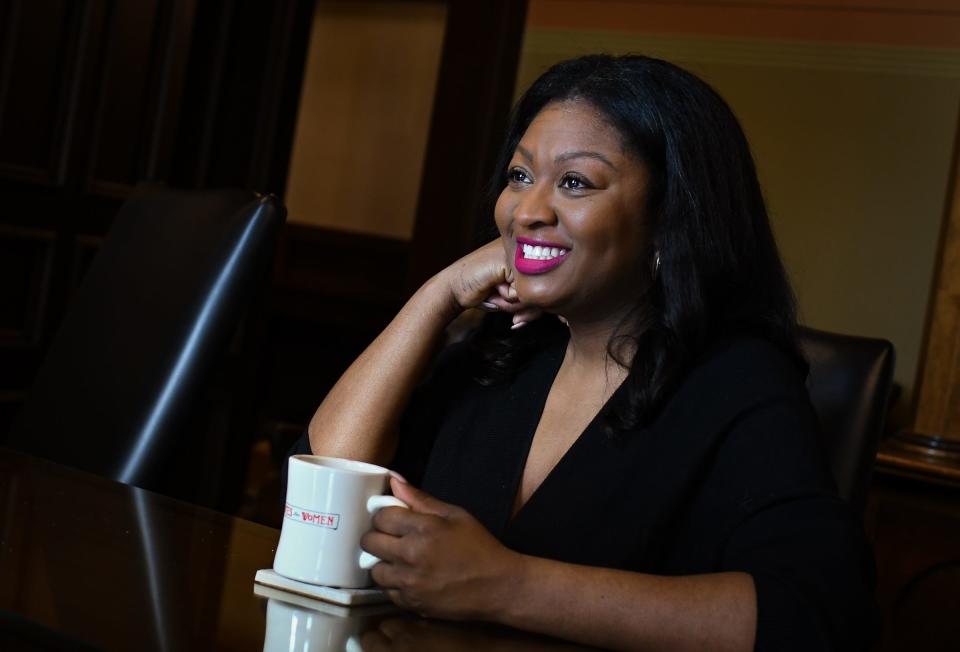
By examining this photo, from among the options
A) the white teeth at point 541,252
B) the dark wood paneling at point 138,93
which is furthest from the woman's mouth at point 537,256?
the dark wood paneling at point 138,93

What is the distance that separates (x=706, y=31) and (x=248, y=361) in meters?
3.11

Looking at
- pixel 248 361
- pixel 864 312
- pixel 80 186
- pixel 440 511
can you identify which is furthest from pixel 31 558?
pixel 864 312

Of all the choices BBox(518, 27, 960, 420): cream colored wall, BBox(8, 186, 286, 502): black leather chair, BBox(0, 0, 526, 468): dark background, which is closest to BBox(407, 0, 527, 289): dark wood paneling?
BBox(0, 0, 526, 468): dark background

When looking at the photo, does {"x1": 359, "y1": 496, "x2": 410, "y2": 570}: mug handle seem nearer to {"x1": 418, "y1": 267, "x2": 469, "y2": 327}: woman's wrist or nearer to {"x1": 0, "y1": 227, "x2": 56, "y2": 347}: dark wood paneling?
{"x1": 418, "y1": 267, "x2": 469, "y2": 327}: woman's wrist

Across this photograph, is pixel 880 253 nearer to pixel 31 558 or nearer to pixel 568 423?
pixel 568 423

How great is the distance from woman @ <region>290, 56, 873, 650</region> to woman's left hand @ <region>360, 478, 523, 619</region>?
0.06 feet

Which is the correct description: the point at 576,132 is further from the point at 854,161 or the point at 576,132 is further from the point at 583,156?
the point at 854,161

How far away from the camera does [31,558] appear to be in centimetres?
89

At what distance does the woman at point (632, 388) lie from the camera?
1.00 m

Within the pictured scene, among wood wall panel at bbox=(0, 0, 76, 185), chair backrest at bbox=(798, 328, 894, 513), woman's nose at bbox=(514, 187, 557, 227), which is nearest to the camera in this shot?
woman's nose at bbox=(514, 187, 557, 227)

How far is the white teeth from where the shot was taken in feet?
4.19

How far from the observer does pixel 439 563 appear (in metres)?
0.88

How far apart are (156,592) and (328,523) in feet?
0.44

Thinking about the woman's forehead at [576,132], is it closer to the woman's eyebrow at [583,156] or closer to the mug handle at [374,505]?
the woman's eyebrow at [583,156]
